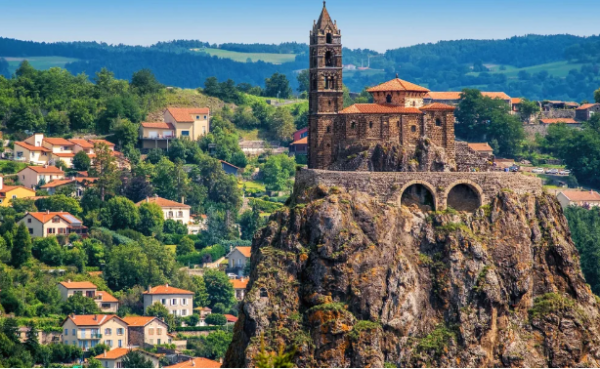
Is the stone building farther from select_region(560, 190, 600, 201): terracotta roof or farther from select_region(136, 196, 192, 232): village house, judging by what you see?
select_region(560, 190, 600, 201): terracotta roof

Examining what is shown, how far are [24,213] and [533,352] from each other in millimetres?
61282

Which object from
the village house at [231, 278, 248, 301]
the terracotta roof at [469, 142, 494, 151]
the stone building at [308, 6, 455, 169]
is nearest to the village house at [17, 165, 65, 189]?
the village house at [231, 278, 248, 301]

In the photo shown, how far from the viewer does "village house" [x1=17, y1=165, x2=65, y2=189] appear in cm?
16512

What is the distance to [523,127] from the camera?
190375 mm

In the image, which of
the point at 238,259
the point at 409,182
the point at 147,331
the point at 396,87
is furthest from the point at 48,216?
the point at 409,182

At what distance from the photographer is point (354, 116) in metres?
111

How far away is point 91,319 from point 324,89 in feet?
104

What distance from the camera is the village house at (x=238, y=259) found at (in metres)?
156

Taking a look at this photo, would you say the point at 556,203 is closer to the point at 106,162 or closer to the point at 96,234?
the point at 96,234

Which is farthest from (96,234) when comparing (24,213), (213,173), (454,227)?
(454,227)

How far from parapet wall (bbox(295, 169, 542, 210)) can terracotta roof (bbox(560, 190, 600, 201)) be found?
5620 cm

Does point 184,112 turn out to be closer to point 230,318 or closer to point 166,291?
point 166,291

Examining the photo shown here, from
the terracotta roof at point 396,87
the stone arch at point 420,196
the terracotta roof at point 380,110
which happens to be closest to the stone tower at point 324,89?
the terracotta roof at point 380,110

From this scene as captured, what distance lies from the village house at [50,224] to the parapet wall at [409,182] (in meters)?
46.7
